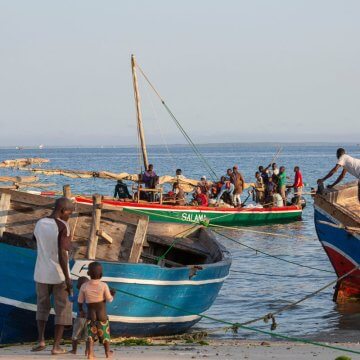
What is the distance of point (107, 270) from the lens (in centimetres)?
1113

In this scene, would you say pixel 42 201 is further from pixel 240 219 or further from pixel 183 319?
pixel 240 219

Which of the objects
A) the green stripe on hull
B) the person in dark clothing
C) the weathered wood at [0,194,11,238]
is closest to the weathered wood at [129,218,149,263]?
the weathered wood at [0,194,11,238]

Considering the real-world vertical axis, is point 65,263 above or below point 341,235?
above

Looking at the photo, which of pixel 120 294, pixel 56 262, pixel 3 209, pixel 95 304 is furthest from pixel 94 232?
pixel 95 304

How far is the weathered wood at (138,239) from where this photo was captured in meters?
11.5

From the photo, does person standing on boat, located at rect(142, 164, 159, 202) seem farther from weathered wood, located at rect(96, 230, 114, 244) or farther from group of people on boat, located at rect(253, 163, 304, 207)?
weathered wood, located at rect(96, 230, 114, 244)

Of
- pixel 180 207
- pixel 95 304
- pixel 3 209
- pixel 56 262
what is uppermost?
pixel 3 209

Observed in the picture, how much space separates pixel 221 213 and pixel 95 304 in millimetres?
22101

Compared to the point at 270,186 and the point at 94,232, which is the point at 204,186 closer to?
the point at 270,186

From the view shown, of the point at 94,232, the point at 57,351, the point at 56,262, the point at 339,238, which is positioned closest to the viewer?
the point at 56,262

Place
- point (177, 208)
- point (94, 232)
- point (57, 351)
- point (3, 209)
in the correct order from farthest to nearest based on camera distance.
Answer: point (177, 208) < point (3, 209) < point (94, 232) < point (57, 351)

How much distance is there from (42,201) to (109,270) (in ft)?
4.69

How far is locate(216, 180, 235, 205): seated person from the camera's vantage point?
1289 inches

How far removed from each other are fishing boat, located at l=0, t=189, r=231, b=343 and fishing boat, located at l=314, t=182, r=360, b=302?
368 cm
